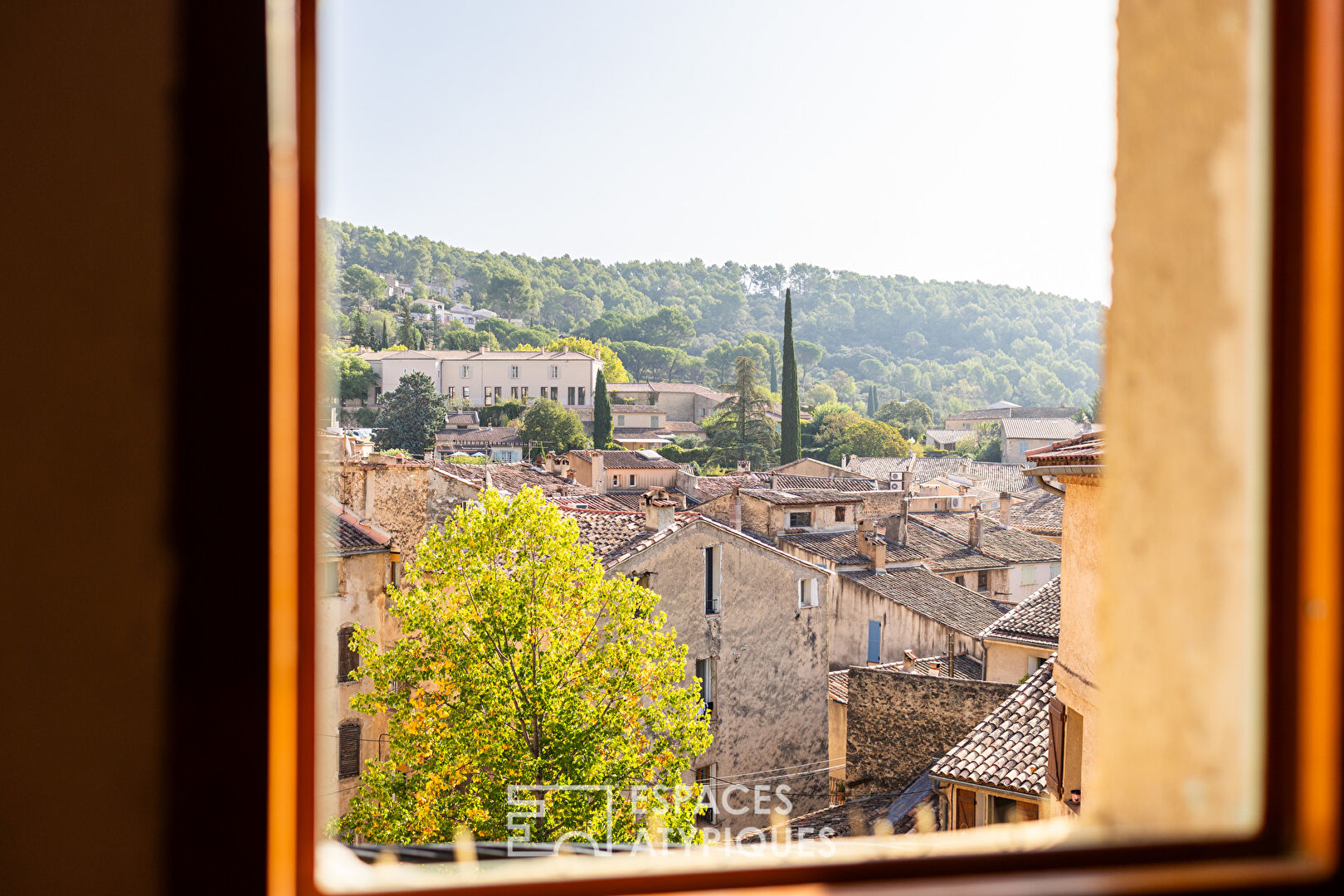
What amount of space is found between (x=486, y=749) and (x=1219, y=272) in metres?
8.08

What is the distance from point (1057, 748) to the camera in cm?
526

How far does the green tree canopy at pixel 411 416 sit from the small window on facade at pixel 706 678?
1826 cm

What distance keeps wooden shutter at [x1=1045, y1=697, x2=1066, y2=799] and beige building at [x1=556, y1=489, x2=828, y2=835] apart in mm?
5890

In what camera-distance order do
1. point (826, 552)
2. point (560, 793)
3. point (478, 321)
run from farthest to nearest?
1. point (478, 321)
2. point (826, 552)
3. point (560, 793)

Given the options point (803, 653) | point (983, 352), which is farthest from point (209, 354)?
point (983, 352)

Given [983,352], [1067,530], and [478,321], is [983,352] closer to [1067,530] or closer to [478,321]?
[478,321]

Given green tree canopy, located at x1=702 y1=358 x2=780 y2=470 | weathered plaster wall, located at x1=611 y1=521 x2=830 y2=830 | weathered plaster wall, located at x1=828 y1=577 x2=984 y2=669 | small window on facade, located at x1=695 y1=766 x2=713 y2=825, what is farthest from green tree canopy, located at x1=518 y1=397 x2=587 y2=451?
small window on facade, located at x1=695 y1=766 x2=713 y2=825

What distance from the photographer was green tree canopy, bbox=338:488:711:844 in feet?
26.1

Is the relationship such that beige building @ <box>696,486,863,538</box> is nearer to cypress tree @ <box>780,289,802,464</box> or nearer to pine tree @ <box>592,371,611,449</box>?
cypress tree @ <box>780,289,802,464</box>

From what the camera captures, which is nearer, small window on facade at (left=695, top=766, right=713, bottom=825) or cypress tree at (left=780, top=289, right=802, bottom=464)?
small window on facade at (left=695, top=766, right=713, bottom=825)

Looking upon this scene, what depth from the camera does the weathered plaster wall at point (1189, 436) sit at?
725 millimetres

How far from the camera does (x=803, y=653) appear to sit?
1222 cm

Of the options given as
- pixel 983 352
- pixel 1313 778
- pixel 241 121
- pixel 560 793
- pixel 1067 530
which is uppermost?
pixel 983 352

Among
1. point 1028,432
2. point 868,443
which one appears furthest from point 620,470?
point 1028,432
